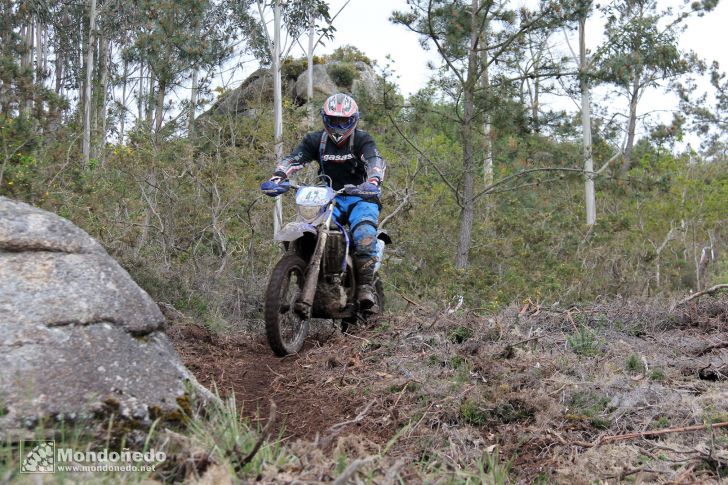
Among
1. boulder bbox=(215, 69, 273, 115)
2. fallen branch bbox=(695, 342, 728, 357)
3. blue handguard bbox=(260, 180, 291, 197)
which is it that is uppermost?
boulder bbox=(215, 69, 273, 115)

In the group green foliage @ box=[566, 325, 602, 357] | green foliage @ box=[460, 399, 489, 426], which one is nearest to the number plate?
green foliage @ box=[566, 325, 602, 357]

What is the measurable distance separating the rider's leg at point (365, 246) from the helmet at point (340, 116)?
696 mm

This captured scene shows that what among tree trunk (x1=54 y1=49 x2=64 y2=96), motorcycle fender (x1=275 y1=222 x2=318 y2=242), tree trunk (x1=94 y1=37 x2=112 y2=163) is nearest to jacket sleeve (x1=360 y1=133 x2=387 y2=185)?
motorcycle fender (x1=275 y1=222 x2=318 y2=242)

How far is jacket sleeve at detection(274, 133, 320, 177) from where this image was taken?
7473 millimetres

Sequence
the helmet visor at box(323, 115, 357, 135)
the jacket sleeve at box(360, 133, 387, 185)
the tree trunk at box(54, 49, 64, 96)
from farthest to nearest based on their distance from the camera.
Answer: the tree trunk at box(54, 49, 64, 96) → the helmet visor at box(323, 115, 357, 135) → the jacket sleeve at box(360, 133, 387, 185)

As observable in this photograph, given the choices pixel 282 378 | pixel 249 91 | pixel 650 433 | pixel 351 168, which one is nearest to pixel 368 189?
pixel 351 168

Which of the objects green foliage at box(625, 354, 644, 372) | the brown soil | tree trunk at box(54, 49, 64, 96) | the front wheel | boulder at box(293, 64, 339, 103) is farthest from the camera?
tree trunk at box(54, 49, 64, 96)

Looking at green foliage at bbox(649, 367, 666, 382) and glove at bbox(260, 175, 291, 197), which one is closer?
green foliage at bbox(649, 367, 666, 382)

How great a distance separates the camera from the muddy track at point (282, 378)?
4.73 meters

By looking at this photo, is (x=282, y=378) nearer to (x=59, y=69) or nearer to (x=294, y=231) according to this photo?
(x=294, y=231)

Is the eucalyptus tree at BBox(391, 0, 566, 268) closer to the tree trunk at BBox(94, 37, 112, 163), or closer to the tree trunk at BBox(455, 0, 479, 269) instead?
the tree trunk at BBox(455, 0, 479, 269)

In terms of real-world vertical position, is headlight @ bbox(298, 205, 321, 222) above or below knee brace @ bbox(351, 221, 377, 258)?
above

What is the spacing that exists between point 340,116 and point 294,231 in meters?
1.34

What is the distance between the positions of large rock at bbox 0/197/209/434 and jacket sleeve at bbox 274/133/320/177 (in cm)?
322
